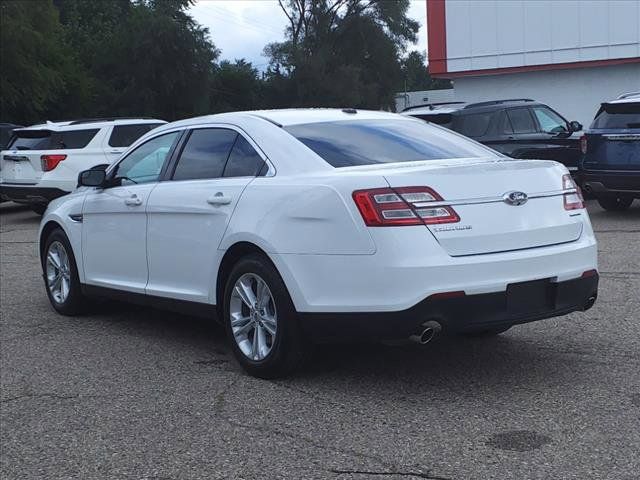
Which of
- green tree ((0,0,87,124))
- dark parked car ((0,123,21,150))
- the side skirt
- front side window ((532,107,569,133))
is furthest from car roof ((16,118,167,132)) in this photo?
green tree ((0,0,87,124))

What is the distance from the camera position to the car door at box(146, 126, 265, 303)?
586 cm

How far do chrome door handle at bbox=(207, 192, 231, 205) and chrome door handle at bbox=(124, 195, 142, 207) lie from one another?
0.94 metres

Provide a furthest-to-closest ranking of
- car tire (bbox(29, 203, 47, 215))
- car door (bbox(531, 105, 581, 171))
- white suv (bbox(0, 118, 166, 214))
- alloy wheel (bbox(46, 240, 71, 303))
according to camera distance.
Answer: car tire (bbox(29, 203, 47, 215))
white suv (bbox(0, 118, 166, 214))
car door (bbox(531, 105, 581, 171))
alloy wheel (bbox(46, 240, 71, 303))

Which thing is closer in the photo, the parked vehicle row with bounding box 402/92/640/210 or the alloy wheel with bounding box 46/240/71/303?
the alloy wheel with bounding box 46/240/71/303

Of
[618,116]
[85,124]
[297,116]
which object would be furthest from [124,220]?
[85,124]

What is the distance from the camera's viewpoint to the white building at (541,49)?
89.1 feet

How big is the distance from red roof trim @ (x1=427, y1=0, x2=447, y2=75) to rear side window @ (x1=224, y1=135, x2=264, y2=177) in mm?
24407

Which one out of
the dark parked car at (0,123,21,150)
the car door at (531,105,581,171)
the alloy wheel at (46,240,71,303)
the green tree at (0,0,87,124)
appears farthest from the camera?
the green tree at (0,0,87,124)

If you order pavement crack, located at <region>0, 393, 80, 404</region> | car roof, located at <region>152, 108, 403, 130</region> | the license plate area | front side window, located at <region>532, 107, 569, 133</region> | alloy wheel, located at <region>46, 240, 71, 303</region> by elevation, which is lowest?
pavement crack, located at <region>0, 393, 80, 404</region>

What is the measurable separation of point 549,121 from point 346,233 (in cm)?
1072

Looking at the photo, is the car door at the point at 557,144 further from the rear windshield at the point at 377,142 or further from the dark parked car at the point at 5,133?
the dark parked car at the point at 5,133

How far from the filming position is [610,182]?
12547 mm

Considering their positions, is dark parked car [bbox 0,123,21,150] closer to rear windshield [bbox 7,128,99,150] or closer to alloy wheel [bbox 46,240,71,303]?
rear windshield [bbox 7,128,99,150]

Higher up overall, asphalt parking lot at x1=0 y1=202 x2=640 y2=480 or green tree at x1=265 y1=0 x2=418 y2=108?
green tree at x1=265 y1=0 x2=418 y2=108
